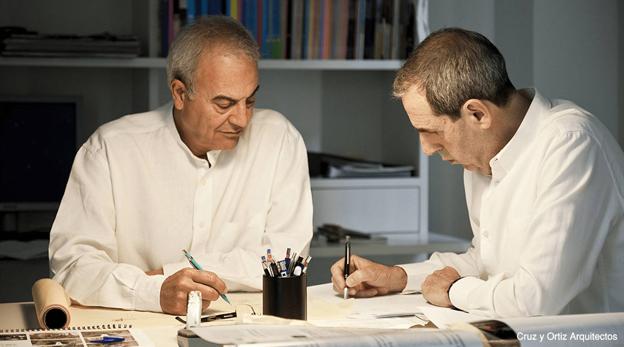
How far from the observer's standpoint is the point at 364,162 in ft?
12.9

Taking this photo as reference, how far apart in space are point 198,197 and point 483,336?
52.6 inches

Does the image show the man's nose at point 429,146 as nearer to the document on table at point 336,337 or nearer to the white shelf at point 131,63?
the document on table at point 336,337

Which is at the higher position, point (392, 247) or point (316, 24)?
point (316, 24)

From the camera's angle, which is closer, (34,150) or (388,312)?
(388,312)

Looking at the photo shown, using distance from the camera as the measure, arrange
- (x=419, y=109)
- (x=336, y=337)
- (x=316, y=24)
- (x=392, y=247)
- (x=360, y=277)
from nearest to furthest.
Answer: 1. (x=336, y=337)
2. (x=419, y=109)
3. (x=360, y=277)
4. (x=392, y=247)
5. (x=316, y=24)

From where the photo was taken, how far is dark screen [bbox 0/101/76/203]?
3795 mm

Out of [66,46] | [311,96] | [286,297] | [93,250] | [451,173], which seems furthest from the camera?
[451,173]

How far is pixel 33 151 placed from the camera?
3824 millimetres

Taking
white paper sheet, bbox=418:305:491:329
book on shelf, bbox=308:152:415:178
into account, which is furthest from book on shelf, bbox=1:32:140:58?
white paper sheet, bbox=418:305:491:329

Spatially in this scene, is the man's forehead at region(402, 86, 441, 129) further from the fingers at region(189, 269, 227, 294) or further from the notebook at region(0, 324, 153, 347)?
the notebook at region(0, 324, 153, 347)

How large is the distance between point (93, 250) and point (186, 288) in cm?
40

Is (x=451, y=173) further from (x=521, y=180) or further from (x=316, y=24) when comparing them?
(x=521, y=180)

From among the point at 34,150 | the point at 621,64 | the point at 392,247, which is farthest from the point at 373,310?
the point at 621,64

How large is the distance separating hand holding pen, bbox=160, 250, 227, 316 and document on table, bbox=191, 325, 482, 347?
63 centimetres
